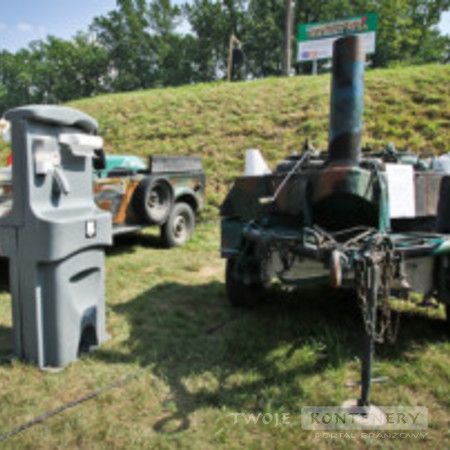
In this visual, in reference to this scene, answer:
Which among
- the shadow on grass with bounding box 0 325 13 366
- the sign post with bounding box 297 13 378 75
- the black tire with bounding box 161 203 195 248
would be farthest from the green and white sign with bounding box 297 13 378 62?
the shadow on grass with bounding box 0 325 13 366

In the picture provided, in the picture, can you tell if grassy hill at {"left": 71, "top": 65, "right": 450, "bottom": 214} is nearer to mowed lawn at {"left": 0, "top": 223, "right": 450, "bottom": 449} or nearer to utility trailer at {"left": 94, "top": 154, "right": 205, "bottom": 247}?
utility trailer at {"left": 94, "top": 154, "right": 205, "bottom": 247}

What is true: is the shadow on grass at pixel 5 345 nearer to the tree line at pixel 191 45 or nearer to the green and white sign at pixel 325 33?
the green and white sign at pixel 325 33

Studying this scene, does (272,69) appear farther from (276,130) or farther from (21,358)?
(21,358)

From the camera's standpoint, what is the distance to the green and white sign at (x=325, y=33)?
1656 centimetres

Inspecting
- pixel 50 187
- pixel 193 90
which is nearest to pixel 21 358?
pixel 50 187

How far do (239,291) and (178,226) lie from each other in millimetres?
3239

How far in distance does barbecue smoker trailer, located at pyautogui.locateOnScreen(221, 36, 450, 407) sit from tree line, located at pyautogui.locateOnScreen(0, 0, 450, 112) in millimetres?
36221

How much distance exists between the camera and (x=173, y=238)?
7.35 metres

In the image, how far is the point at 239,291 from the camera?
177 inches

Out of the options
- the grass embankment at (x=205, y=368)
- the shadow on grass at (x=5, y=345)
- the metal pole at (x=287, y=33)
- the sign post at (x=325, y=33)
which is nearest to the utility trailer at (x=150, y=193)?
the grass embankment at (x=205, y=368)

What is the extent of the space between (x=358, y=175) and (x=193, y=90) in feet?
49.2

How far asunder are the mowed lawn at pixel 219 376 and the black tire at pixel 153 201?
6.56ft

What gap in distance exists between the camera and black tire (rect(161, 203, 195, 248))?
7266mm

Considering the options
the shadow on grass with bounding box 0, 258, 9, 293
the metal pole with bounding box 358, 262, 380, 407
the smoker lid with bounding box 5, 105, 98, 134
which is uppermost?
the smoker lid with bounding box 5, 105, 98, 134
